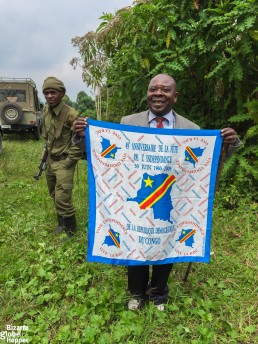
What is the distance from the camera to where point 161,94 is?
2.26 meters

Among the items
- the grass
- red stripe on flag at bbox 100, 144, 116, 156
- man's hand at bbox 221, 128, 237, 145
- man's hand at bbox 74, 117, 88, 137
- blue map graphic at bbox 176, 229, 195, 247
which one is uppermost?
man's hand at bbox 74, 117, 88, 137

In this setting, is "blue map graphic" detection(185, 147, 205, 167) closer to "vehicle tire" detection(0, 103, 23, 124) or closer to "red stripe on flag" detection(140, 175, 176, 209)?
"red stripe on flag" detection(140, 175, 176, 209)

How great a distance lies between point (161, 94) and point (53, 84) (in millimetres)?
1723

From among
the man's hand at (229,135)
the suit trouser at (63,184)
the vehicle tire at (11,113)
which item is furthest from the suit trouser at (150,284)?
the vehicle tire at (11,113)

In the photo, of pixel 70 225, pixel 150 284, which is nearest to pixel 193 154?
pixel 150 284

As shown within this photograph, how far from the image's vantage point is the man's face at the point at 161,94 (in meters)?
2.26

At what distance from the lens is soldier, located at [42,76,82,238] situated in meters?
3.66

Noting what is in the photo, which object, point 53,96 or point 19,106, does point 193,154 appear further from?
point 19,106

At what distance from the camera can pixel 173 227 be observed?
2412 mm

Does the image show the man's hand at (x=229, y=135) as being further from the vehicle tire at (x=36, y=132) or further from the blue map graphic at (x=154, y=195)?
the vehicle tire at (x=36, y=132)

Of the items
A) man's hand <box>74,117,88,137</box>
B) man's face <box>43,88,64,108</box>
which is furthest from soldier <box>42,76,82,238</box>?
man's hand <box>74,117,88,137</box>

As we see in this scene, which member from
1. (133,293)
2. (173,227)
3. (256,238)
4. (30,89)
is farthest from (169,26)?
(30,89)

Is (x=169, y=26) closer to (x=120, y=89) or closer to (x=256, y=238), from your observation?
(x=120, y=89)

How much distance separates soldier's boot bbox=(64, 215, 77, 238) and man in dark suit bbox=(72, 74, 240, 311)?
1.50m
